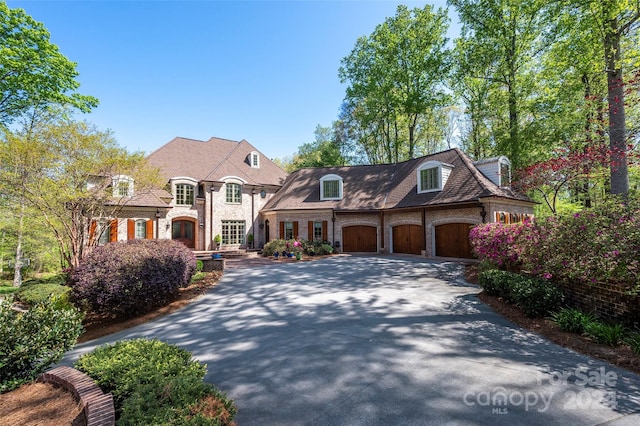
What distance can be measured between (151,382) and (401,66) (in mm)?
29824

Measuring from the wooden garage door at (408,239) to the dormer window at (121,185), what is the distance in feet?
52.8

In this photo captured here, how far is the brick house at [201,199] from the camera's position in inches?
736

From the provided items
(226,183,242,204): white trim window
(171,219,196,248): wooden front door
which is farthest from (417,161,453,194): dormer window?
(171,219,196,248): wooden front door

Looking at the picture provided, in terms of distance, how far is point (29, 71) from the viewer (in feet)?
46.7

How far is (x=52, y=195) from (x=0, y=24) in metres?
10.7

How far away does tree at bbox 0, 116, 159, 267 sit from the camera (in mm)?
9406

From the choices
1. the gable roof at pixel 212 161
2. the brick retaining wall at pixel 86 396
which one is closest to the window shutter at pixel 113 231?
the gable roof at pixel 212 161

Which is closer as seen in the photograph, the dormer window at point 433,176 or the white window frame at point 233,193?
the dormer window at point 433,176

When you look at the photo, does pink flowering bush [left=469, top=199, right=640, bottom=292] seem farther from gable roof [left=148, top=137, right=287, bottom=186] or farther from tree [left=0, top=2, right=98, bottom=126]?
tree [left=0, top=2, right=98, bottom=126]

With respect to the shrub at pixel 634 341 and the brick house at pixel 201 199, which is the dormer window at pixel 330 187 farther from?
the shrub at pixel 634 341

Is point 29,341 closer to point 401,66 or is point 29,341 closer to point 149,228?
point 149,228

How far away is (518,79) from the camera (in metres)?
19.2

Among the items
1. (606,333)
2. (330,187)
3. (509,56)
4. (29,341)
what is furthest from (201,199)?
(509,56)

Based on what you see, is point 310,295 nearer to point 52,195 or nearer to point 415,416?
point 415,416
